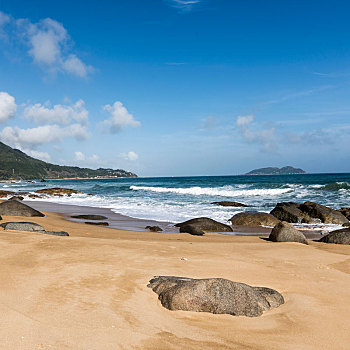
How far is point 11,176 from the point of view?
15725 centimetres

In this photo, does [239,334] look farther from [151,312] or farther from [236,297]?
[151,312]

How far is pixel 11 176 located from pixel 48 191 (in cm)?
13078

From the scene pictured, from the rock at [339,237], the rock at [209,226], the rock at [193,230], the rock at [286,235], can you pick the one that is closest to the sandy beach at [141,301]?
the rock at [286,235]

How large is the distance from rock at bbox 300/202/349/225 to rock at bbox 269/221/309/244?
6.91 metres

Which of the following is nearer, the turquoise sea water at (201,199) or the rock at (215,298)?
the rock at (215,298)

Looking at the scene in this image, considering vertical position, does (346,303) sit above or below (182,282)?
below

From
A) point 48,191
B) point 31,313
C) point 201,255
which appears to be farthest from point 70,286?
point 48,191

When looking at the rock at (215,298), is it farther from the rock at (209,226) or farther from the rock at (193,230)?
the rock at (209,226)

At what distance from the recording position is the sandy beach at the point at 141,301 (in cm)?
302

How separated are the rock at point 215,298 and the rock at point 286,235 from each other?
632 centimetres

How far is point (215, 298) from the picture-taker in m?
3.83

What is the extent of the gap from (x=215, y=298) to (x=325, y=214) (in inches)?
571

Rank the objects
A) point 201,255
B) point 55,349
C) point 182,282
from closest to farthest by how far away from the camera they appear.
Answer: point 55,349 < point 182,282 < point 201,255

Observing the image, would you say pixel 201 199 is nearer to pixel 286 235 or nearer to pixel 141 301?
pixel 286 235
